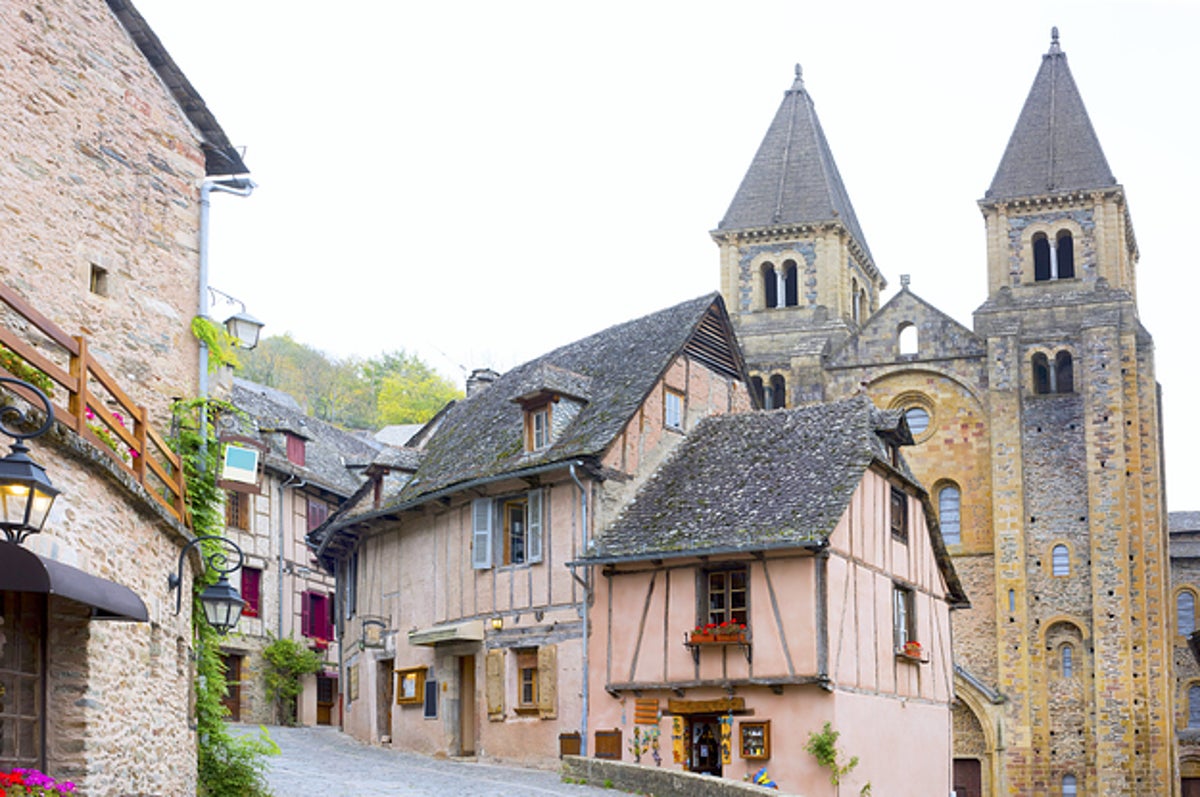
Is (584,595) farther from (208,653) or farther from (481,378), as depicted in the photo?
(481,378)

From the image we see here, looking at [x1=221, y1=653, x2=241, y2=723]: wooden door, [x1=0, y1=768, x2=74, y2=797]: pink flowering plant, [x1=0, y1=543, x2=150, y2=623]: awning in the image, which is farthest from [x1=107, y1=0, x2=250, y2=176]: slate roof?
[x1=221, y1=653, x2=241, y2=723]: wooden door

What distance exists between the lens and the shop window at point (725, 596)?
75.3 ft

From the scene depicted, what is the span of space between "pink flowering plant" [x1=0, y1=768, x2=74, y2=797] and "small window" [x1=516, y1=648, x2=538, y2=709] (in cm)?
1497

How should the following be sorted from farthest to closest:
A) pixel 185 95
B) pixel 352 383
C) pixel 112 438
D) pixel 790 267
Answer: pixel 352 383, pixel 790 267, pixel 185 95, pixel 112 438

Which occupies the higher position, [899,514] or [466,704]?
[899,514]

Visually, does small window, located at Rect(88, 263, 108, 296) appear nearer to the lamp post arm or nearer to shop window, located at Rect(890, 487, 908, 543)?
the lamp post arm

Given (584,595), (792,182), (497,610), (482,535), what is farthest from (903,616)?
(792,182)

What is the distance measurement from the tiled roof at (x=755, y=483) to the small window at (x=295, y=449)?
12715 millimetres

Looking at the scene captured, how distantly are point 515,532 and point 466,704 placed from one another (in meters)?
3.00

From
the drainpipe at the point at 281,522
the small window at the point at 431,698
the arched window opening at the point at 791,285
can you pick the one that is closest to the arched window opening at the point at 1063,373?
the arched window opening at the point at 791,285

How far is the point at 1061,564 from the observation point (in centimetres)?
4309

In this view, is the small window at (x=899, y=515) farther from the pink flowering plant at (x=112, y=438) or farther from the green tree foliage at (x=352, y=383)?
the green tree foliage at (x=352, y=383)

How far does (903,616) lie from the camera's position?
1028 inches

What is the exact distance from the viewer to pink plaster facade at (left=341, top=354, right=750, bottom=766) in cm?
2444
